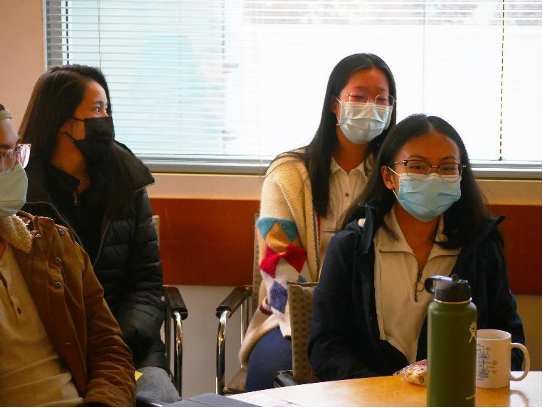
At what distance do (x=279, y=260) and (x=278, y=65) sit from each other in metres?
0.91

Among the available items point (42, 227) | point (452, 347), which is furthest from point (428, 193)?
point (42, 227)

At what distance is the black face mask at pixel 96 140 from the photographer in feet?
8.75

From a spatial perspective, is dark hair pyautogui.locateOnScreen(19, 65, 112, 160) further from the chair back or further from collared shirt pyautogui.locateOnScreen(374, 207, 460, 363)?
collared shirt pyautogui.locateOnScreen(374, 207, 460, 363)

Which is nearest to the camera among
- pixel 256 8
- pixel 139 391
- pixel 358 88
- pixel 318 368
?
pixel 318 368

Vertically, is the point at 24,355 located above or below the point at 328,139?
below

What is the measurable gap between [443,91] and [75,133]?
1.52m

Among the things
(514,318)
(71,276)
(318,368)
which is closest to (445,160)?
(514,318)

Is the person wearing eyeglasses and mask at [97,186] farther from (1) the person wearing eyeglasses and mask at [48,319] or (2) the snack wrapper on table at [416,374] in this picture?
(2) the snack wrapper on table at [416,374]

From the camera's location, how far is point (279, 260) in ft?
9.41

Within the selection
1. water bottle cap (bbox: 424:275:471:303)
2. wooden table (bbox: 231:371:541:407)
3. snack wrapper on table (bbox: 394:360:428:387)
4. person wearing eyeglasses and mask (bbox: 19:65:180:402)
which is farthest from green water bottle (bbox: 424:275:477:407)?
person wearing eyeglasses and mask (bbox: 19:65:180:402)

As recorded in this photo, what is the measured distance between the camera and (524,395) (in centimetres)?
163

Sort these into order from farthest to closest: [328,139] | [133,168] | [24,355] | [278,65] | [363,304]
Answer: [278,65]
[328,139]
[133,168]
[363,304]
[24,355]

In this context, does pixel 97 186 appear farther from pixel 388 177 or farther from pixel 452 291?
pixel 452 291

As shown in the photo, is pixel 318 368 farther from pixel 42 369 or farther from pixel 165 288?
pixel 165 288
